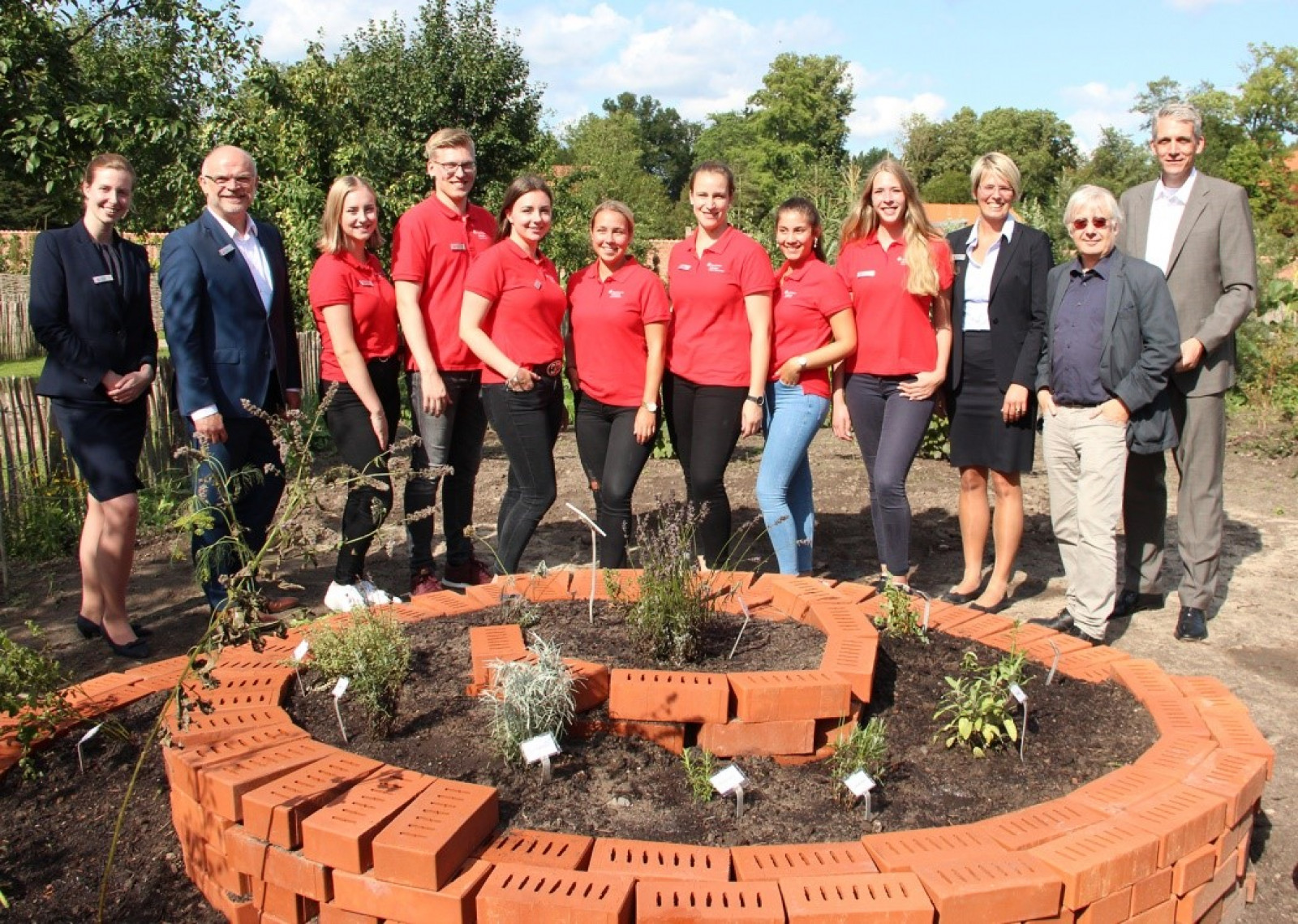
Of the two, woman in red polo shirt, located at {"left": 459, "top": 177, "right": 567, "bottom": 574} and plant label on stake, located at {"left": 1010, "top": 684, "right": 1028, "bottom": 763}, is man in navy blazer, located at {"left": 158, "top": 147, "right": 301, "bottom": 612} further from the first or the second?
plant label on stake, located at {"left": 1010, "top": 684, "right": 1028, "bottom": 763}

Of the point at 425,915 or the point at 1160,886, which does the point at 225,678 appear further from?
the point at 1160,886

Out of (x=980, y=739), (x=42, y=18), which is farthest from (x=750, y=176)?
(x=980, y=739)

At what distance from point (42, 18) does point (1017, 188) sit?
6.11 metres

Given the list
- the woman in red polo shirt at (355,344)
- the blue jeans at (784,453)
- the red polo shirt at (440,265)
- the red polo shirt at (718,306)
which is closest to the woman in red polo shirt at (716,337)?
the red polo shirt at (718,306)

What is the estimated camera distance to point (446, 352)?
4.76 meters

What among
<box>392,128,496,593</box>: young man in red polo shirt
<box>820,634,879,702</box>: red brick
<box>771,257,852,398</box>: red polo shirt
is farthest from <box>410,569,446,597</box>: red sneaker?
<box>820,634,879,702</box>: red brick

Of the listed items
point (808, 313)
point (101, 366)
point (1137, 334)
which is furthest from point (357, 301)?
point (1137, 334)

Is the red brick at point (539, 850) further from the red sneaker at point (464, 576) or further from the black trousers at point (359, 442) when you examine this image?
the red sneaker at point (464, 576)

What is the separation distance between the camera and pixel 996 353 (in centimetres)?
475

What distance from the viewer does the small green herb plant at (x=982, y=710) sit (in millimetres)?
2873

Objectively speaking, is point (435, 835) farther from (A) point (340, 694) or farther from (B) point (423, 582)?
(B) point (423, 582)

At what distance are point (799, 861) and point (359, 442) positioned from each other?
300 centimetres

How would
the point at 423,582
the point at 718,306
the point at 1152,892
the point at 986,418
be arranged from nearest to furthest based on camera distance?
the point at 1152,892 → the point at 718,306 → the point at 986,418 → the point at 423,582

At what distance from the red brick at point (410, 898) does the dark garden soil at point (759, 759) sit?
0.97 ft
